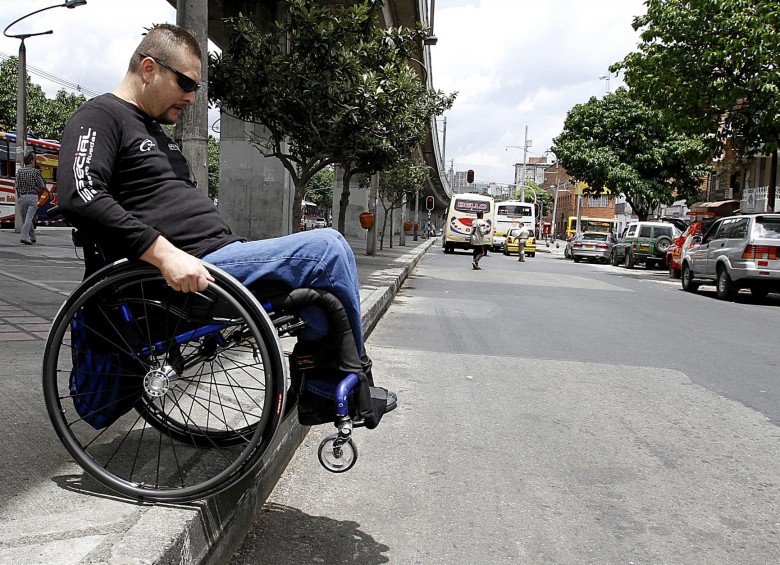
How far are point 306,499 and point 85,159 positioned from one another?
1.64 metres

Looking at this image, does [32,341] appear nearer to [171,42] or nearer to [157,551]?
[171,42]

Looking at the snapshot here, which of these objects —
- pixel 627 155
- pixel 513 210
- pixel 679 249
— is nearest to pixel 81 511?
pixel 679 249

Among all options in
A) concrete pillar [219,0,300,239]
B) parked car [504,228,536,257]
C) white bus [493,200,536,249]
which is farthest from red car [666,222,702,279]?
white bus [493,200,536,249]

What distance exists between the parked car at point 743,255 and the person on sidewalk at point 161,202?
1309cm

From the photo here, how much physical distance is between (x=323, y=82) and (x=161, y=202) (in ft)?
32.2

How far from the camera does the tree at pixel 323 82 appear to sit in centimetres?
1192

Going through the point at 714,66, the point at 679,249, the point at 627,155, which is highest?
the point at 714,66

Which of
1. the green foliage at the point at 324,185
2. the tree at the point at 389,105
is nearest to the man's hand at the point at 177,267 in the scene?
the tree at the point at 389,105

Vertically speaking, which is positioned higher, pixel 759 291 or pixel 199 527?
pixel 199 527

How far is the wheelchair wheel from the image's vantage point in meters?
2.24

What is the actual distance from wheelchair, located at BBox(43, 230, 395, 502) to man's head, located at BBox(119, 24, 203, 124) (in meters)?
0.55

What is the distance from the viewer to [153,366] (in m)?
2.44

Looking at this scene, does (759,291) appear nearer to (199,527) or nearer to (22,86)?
(199,527)

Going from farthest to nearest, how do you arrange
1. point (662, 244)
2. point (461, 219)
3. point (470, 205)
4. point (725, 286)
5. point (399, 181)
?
point (470, 205), point (461, 219), point (399, 181), point (662, 244), point (725, 286)
